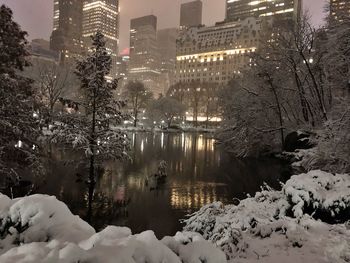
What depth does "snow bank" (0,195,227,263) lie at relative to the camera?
11.6 ft

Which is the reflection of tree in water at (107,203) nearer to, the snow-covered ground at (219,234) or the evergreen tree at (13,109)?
the evergreen tree at (13,109)

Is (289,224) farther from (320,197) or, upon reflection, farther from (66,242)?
(66,242)

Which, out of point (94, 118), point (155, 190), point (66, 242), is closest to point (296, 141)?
point (155, 190)

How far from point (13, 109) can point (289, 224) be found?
13.9 metres

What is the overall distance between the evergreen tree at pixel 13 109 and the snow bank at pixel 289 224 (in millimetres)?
10952

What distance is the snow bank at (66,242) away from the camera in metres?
3.53

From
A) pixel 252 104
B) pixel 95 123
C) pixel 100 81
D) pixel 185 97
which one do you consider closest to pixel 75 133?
pixel 95 123

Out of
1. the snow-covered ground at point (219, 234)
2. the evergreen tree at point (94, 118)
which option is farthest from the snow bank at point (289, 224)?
the evergreen tree at point (94, 118)

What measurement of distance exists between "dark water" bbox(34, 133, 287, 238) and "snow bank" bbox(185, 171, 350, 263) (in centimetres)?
497

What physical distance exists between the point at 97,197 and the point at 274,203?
1154cm

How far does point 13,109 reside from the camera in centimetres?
1670

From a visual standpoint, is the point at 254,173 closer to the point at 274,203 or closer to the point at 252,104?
the point at 252,104

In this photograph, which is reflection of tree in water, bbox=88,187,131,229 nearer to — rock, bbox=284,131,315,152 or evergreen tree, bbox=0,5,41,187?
evergreen tree, bbox=0,5,41,187

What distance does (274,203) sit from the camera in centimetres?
1057
